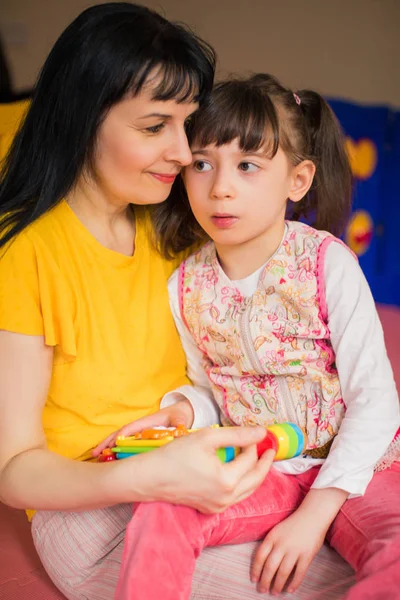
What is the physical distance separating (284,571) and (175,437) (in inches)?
9.5

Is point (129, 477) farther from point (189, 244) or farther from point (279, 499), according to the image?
point (189, 244)

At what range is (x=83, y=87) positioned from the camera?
3.42ft

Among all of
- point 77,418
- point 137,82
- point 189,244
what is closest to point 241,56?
point 189,244

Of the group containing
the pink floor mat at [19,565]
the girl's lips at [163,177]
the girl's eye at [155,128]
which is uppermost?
the girl's eye at [155,128]

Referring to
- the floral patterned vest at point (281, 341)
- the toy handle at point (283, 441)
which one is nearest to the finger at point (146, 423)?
the floral patterned vest at point (281, 341)

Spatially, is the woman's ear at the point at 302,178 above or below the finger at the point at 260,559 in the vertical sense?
above

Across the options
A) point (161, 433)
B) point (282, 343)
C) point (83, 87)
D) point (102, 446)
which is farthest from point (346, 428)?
point (83, 87)

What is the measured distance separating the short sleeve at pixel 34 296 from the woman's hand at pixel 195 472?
0.24 metres

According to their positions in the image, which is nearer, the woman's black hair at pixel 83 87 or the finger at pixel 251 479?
the finger at pixel 251 479

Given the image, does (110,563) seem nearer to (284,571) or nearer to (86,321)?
(284,571)

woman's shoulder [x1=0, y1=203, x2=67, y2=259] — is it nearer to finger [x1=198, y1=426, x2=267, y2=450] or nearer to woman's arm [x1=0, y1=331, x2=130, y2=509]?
woman's arm [x1=0, y1=331, x2=130, y2=509]

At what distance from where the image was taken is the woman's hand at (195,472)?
881mm

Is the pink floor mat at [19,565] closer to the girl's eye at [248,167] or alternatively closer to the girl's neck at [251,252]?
the girl's neck at [251,252]

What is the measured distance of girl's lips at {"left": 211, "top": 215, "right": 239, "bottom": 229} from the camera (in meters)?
1.11
